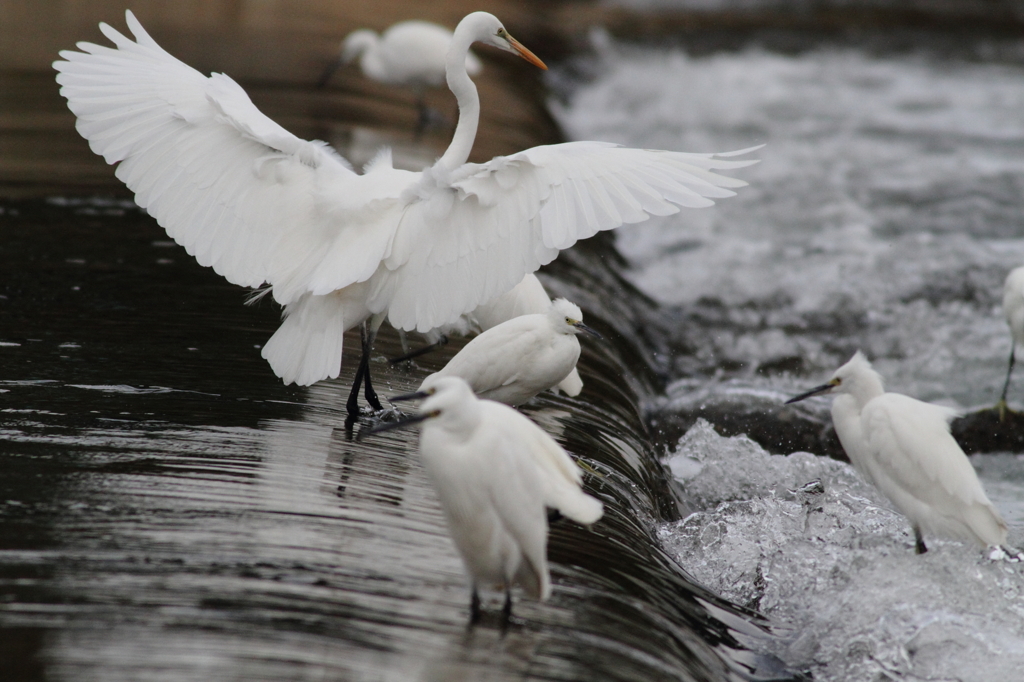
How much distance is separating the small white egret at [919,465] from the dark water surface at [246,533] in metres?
1.05

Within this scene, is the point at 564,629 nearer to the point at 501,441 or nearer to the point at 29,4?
the point at 501,441

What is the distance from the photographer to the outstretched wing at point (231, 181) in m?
5.38

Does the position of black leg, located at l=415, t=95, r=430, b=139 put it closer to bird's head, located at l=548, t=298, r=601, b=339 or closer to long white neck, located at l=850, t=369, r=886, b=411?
bird's head, located at l=548, t=298, r=601, b=339

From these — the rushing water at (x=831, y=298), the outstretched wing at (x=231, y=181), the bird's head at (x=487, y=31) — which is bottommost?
the rushing water at (x=831, y=298)

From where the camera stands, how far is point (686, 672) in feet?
12.4

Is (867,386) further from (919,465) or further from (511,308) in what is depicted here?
(511,308)

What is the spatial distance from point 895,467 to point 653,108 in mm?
17049

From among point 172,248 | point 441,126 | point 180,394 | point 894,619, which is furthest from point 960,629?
point 441,126

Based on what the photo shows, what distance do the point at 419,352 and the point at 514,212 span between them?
5.78 ft

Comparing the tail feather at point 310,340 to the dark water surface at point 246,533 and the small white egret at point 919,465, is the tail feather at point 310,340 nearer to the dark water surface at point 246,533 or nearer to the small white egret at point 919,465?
the dark water surface at point 246,533

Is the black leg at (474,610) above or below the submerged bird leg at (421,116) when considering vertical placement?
below

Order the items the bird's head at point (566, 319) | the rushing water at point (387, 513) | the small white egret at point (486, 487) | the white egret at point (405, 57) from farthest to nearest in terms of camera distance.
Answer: the white egret at point (405, 57)
the bird's head at point (566, 319)
the small white egret at point (486, 487)
the rushing water at point (387, 513)

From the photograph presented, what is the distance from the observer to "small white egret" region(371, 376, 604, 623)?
3.47 metres

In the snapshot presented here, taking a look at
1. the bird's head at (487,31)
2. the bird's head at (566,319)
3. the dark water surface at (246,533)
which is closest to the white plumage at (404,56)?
the bird's head at (487,31)
